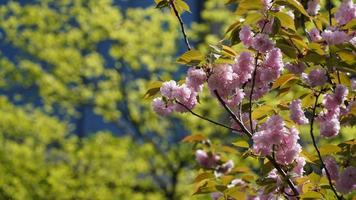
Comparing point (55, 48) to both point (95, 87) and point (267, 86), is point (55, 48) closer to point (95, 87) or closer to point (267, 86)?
point (95, 87)

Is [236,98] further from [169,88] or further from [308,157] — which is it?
[308,157]

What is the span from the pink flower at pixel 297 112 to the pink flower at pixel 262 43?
298mm

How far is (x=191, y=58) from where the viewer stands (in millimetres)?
2137

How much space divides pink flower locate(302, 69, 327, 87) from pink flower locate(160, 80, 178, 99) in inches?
18.7

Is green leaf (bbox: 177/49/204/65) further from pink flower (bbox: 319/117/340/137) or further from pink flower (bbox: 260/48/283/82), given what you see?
pink flower (bbox: 319/117/340/137)

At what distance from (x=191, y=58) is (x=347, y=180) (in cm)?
72

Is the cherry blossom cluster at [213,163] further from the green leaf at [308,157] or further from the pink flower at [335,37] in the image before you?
the pink flower at [335,37]

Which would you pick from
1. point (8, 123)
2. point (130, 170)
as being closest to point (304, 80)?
point (130, 170)

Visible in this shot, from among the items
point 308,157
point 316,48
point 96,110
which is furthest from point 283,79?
point 96,110

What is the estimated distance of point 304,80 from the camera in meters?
2.18

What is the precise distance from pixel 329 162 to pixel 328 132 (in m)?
0.12

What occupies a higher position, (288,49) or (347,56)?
(288,49)

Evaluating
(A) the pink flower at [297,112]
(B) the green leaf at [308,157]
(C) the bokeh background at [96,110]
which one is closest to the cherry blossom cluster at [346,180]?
(B) the green leaf at [308,157]

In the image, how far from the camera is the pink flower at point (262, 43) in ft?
7.06
